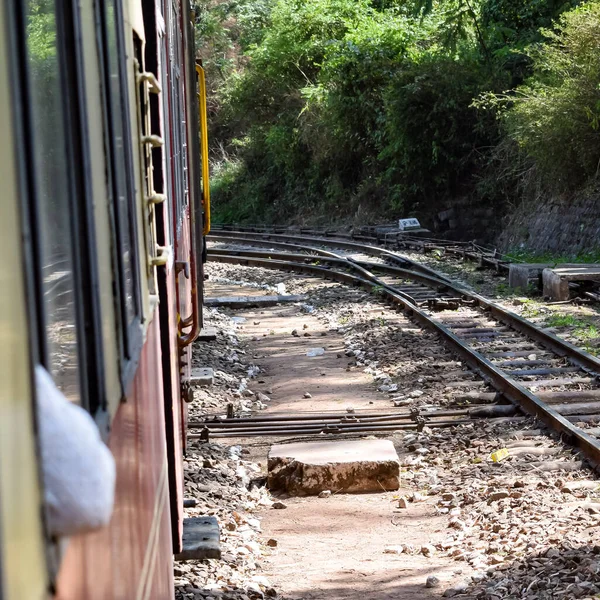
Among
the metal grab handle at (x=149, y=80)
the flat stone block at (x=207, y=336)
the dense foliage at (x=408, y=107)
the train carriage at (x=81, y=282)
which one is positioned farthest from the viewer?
the dense foliage at (x=408, y=107)

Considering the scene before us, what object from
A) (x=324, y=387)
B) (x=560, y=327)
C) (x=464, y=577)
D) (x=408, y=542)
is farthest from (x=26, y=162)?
(x=560, y=327)

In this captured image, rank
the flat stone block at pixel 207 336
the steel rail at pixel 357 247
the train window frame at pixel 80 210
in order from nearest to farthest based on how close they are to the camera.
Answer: the train window frame at pixel 80 210 < the flat stone block at pixel 207 336 < the steel rail at pixel 357 247

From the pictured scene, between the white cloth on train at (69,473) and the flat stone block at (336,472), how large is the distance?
557 centimetres

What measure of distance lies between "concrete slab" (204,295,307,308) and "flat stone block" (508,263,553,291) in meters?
3.39

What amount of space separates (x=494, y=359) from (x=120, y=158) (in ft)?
26.3

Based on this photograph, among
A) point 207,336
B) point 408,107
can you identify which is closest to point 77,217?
point 207,336

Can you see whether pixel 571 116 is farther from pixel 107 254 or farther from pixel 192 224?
pixel 107 254

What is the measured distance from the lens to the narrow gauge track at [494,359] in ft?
25.3

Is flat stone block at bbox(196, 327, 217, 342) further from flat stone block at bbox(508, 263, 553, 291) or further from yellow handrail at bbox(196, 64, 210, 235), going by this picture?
flat stone block at bbox(508, 263, 553, 291)

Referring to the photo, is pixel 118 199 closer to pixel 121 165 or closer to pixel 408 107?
pixel 121 165

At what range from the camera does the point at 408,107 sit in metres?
27.8

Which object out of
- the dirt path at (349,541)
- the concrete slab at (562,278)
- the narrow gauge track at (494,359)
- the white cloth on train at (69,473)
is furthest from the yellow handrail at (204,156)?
the concrete slab at (562,278)

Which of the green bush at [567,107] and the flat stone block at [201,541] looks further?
the green bush at [567,107]

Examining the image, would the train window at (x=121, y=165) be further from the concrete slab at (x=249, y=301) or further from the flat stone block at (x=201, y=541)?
the concrete slab at (x=249, y=301)
